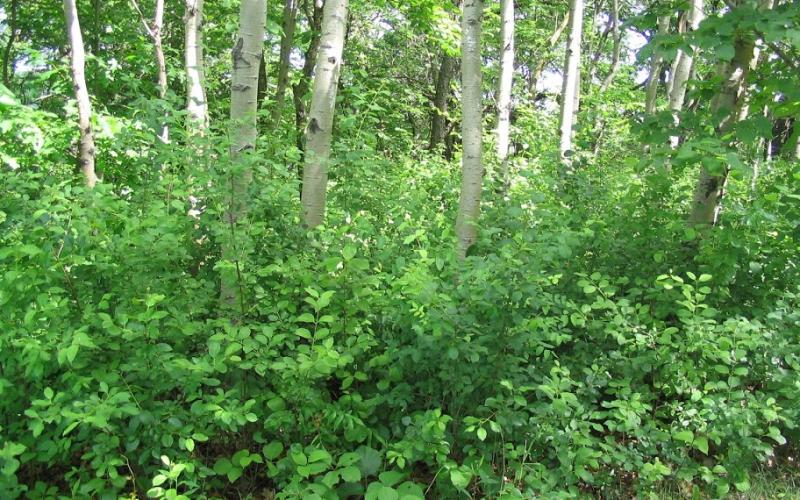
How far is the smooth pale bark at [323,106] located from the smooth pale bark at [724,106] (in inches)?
115

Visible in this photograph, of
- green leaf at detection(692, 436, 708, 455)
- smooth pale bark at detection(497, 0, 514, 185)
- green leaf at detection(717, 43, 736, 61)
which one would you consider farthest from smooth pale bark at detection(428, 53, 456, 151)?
green leaf at detection(692, 436, 708, 455)

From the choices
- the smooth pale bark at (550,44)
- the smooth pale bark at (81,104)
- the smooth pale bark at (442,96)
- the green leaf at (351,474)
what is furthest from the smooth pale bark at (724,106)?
the smooth pale bark at (442,96)

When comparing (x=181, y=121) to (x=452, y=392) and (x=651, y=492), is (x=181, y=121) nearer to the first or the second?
(x=452, y=392)

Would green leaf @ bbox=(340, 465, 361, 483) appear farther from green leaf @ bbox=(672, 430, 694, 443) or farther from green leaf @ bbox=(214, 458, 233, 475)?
green leaf @ bbox=(672, 430, 694, 443)

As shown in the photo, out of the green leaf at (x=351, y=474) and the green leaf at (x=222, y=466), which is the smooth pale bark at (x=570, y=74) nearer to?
the green leaf at (x=351, y=474)

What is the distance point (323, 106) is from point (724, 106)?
3193 mm

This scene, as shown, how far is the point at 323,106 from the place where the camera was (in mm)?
4578

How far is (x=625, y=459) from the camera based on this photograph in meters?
2.92

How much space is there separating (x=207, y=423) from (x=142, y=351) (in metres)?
0.52

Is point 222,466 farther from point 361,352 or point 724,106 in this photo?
point 724,106

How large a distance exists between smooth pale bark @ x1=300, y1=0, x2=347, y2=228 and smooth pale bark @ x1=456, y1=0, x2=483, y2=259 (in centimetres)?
103

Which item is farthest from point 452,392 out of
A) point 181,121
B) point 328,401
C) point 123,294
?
point 181,121

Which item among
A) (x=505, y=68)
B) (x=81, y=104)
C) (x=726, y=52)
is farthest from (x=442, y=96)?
(x=726, y=52)

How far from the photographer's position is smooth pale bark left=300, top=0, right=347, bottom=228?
14.8 ft
